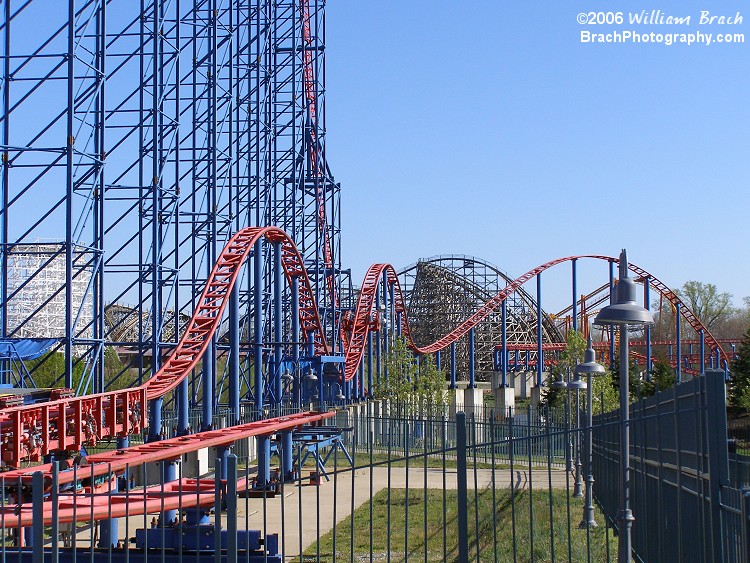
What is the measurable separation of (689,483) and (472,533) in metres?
6.86

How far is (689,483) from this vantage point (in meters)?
6.78

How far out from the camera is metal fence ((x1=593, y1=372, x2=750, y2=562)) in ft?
19.0

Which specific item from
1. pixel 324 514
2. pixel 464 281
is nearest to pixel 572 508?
pixel 324 514

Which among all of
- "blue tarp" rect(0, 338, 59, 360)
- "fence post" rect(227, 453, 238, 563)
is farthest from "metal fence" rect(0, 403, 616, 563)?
"blue tarp" rect(0, 338, 59, 360)

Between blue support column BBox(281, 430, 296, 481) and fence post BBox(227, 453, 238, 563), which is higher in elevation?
fence post BBox(227, 453, 238, 563)

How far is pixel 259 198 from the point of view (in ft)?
82.1

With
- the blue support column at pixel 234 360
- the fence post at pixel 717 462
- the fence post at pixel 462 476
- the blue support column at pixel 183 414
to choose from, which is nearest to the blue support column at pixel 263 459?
the blue support column at pixel 234 360

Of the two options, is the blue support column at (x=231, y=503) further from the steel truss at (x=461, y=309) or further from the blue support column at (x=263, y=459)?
the steel truss at (x=461, y=309)

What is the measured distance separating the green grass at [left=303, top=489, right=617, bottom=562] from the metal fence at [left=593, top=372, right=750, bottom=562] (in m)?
1.22

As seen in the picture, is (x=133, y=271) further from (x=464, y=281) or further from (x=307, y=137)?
(x=464, y=281)

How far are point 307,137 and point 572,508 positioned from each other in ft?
57.4

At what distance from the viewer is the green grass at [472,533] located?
11250 mm

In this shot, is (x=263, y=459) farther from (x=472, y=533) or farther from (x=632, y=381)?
(x=632, y=381)

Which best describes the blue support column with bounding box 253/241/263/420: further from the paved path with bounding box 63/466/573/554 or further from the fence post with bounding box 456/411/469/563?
the fence post with bounding box 456/411/469/563
